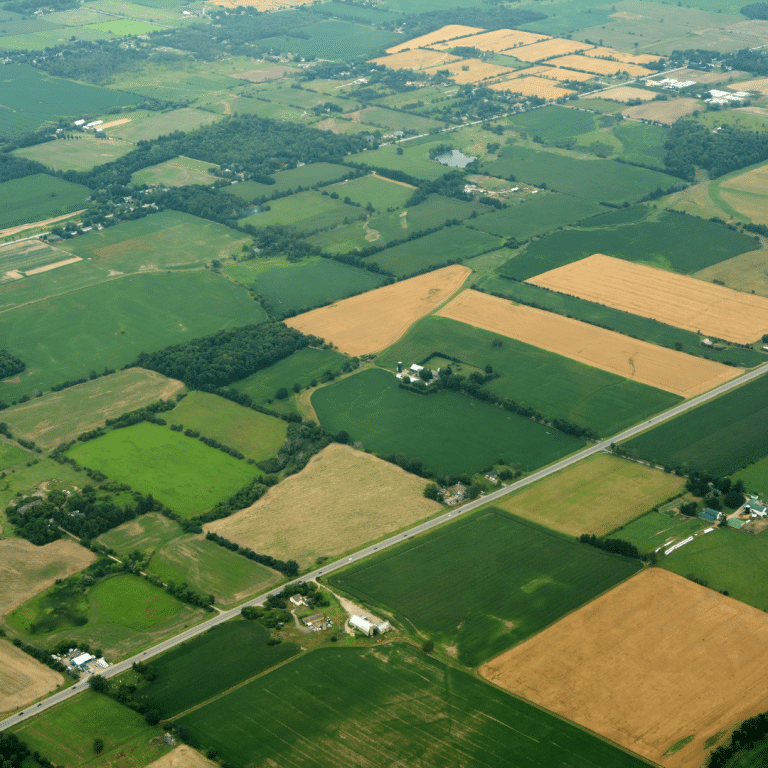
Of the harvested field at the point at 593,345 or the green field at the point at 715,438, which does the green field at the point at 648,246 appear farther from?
the green field at the point at 715,438

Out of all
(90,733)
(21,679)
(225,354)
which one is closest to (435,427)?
(225,354)

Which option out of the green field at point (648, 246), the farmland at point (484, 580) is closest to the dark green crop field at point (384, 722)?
the farmland at point (484, 580)

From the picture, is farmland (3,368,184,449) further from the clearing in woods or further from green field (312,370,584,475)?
the clearing in woods

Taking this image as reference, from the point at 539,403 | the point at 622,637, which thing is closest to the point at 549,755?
the point at 622,637

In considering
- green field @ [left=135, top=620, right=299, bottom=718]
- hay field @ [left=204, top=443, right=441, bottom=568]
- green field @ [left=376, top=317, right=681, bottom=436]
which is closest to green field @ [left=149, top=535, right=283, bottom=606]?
hay field @ [left=204, top=443, right=441, bottom=568]

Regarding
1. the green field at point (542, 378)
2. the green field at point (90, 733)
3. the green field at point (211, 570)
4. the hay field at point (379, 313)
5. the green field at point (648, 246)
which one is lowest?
the green field at point (90, 733)

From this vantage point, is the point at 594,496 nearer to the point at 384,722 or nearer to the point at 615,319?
the point at 384,722
